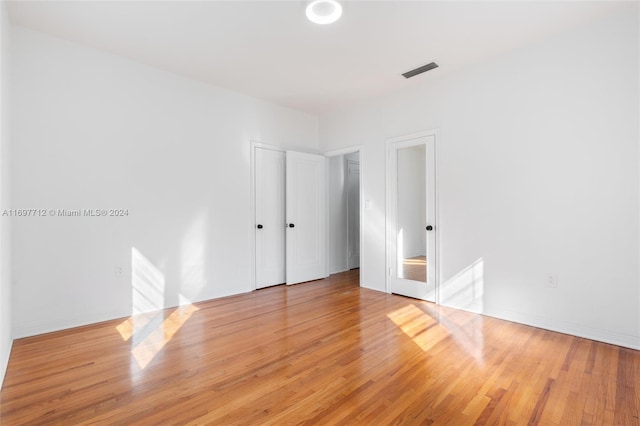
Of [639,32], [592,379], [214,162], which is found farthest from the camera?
[214,162]

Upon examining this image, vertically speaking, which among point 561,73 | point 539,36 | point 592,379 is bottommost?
point 592,379

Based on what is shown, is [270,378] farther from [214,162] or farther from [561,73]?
[561,73]

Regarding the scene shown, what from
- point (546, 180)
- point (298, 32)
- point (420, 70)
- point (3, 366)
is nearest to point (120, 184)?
point (3, 366)

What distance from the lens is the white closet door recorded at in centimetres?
474

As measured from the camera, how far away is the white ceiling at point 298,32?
8.59ft

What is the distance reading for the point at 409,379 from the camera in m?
2.14

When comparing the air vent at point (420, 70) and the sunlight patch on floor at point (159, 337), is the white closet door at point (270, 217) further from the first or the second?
the air vent at point (420, 70)

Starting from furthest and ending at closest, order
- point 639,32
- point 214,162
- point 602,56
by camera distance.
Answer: point 214,162, point 602,56, point 639,32

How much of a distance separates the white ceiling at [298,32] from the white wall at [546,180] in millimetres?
313

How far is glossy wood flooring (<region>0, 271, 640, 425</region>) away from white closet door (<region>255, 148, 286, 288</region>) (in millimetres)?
1510

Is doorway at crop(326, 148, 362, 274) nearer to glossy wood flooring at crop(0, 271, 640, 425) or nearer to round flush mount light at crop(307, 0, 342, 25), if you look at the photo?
glossy wood flooring at crop(0, 271, 640, 425)

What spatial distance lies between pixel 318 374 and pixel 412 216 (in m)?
2.62

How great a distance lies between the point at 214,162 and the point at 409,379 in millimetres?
3484

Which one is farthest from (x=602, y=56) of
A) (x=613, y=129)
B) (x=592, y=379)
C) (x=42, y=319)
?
(x=42, y=319)
